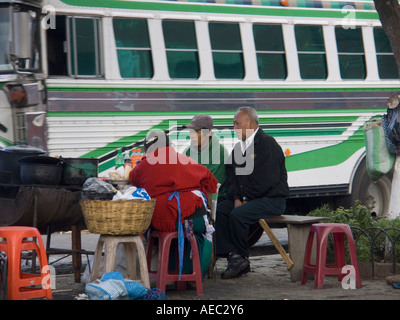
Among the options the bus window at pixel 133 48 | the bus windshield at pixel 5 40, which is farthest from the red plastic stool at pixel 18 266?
→ the bus window at pixel 133 48

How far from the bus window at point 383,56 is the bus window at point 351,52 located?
29cm

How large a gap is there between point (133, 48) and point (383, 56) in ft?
13.9

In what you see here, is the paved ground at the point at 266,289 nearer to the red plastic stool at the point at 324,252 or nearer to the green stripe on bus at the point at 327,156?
the red plastic stool at the point at 324,252

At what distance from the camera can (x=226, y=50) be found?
11.5 m

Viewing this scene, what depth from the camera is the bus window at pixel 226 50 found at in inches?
450

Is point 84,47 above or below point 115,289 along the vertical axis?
above

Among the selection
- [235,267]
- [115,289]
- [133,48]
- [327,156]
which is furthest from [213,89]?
[115,289]

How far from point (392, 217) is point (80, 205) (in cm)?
356

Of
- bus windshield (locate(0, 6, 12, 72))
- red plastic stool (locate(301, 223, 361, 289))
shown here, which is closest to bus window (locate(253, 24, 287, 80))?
bus windshield (locate(0, 6, 12, 72))

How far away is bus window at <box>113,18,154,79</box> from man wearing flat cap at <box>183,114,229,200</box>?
6.42ft

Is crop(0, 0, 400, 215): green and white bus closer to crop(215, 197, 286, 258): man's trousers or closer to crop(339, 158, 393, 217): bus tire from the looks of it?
crop(339, 158, 393, 217): bus tire

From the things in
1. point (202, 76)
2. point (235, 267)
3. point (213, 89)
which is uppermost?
point (202, 76)

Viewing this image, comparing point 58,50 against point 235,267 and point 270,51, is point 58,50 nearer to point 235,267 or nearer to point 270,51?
point 270,51

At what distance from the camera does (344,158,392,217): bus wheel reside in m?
12.5
